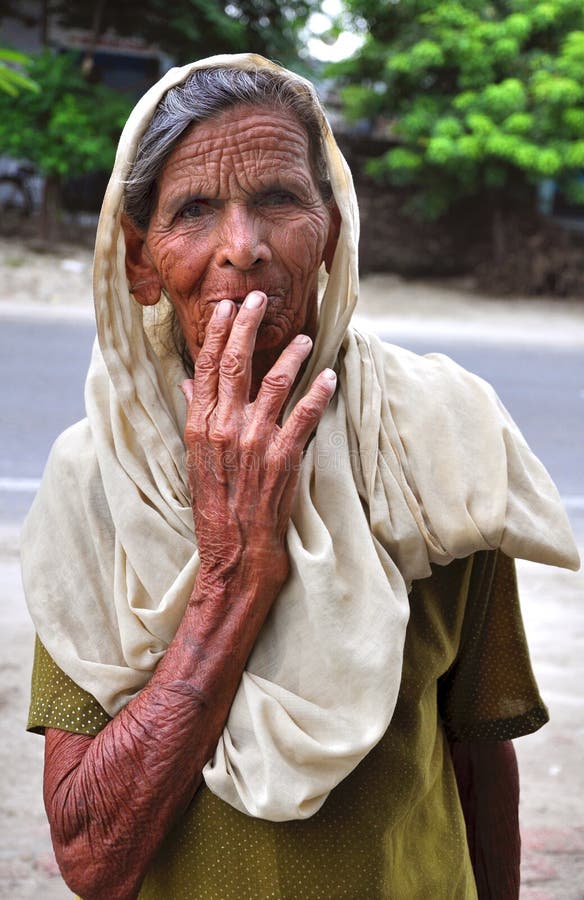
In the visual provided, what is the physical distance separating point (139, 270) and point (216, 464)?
0.38 metres

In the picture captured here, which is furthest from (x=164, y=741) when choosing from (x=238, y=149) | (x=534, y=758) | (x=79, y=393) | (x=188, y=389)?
(x=79, y=393)

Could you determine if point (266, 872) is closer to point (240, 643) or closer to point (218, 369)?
point (240, 643)

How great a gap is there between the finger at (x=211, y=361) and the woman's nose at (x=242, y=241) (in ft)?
0.20

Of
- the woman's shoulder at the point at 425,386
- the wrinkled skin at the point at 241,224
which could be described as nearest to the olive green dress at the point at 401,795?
the woman's shoulder at the point at 425,386

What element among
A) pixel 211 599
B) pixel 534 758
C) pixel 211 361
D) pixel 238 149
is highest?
pixel 238 149

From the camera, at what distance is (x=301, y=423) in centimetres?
131

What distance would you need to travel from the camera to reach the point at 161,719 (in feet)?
4.39

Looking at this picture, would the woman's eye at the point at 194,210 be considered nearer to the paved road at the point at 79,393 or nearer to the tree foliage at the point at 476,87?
the paved road at the point at 79,393

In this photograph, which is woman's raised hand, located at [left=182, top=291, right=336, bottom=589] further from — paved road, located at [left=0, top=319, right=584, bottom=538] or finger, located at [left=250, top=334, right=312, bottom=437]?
paved road, located at [left=0, top=319, right=584, bottom=538]

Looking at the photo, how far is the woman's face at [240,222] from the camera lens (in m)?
1.40

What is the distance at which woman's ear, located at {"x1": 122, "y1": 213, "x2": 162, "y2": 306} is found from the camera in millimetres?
1530

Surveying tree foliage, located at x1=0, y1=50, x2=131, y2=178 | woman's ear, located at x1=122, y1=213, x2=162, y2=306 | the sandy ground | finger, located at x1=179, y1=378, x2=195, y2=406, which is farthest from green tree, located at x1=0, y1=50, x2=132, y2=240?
finger, located at x1=179, y1=378, x2=195, y2=406

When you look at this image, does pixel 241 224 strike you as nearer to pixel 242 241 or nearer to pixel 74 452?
pixel 242 241

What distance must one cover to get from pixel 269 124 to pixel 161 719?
79 centimetres
